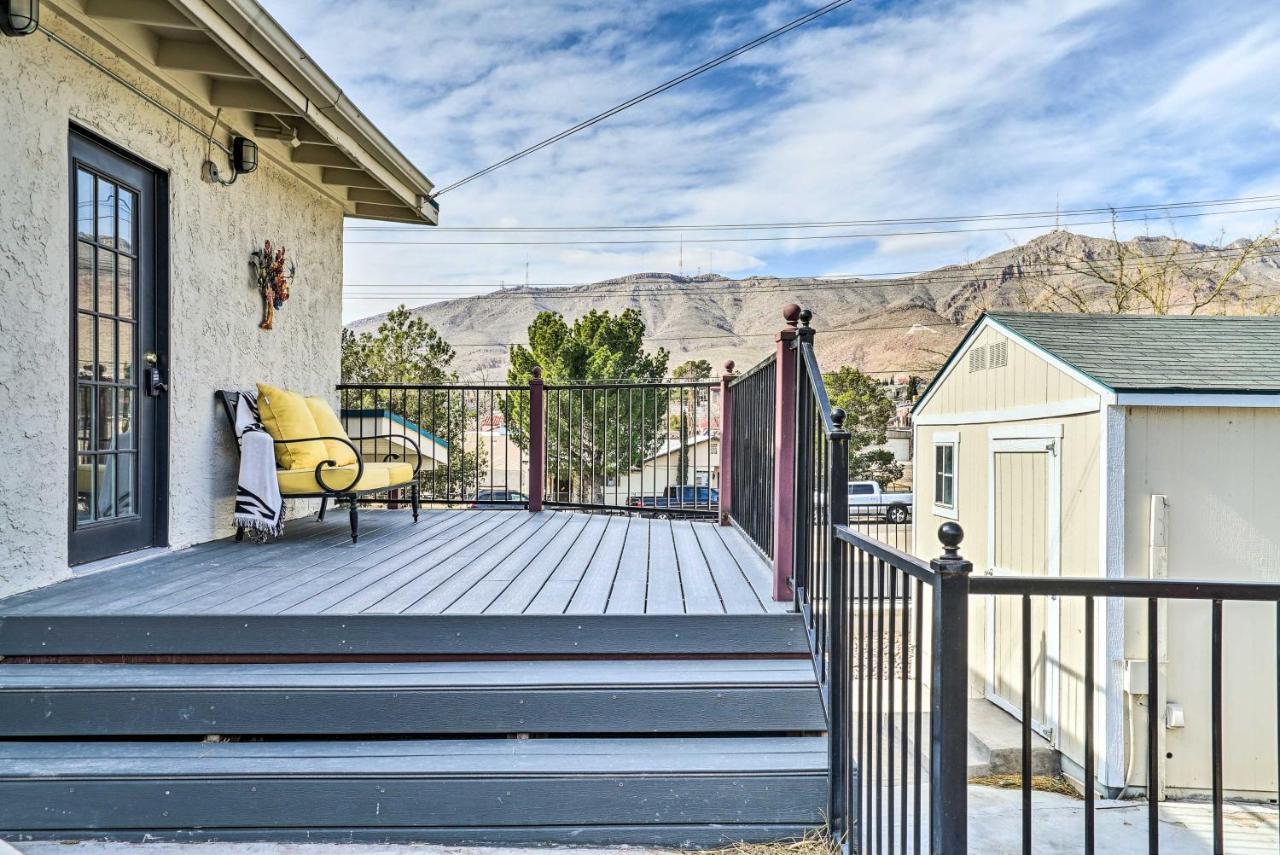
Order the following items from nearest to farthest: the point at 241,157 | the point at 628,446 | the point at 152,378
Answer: the point at 152,378, the point at 241,157, the point at 628,446

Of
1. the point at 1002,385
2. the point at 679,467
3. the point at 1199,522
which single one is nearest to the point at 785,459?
the point at 679,467

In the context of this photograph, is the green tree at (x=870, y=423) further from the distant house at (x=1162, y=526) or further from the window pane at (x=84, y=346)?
the window pane at (x=84, y=346)

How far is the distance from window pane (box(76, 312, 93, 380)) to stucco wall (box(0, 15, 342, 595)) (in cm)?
12

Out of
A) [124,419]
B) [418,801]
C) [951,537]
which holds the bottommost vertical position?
[418,801]

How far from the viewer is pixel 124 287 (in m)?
3.37

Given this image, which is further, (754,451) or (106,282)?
(754,451)

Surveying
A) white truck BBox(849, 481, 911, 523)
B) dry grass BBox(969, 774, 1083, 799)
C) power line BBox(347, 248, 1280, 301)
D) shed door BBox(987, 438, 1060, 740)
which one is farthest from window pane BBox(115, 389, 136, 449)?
power line BBox(347, 248, 1280, 301)

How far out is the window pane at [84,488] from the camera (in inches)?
121

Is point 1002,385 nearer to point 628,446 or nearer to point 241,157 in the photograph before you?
point 628,446

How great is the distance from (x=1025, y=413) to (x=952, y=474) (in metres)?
1.77

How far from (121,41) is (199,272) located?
1.08 m

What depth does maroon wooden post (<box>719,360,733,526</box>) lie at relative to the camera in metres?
4.76

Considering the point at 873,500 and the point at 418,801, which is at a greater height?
the point at 418,801

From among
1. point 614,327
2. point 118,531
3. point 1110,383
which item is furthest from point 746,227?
point 118,531
